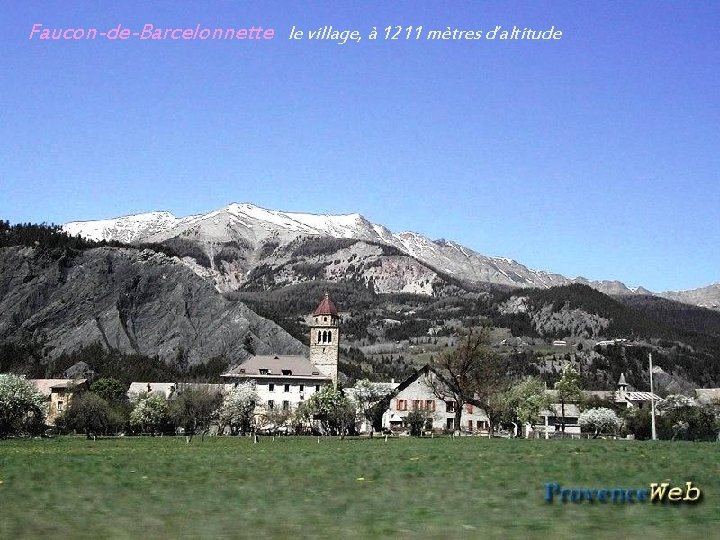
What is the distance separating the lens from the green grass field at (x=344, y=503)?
11969mm

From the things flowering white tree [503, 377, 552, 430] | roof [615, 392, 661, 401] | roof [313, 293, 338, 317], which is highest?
roof [313, 293, 338, 317]

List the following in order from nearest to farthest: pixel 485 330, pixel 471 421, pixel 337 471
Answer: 1. pixel 337 471
2. pixel 485 330
3. pixel 471 421

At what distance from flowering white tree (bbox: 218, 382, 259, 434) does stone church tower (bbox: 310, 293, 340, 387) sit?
3067 centimetres

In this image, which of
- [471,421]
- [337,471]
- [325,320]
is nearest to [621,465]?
[337,471]

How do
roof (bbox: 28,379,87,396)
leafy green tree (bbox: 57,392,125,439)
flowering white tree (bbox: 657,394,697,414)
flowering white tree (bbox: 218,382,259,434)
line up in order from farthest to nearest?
roof (bbox: 28,379,87,396)
flowering white tree (bbox: 218,382,259,434)
flowering white tree (bbox: 657,394,697,414)
leafy green tree (bbox: 57,392,125,439)

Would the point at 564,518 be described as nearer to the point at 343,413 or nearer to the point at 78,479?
the point at 78,479

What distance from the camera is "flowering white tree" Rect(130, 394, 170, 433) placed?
109 meters

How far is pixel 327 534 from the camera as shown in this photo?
38.5ft

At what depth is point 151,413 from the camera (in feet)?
358

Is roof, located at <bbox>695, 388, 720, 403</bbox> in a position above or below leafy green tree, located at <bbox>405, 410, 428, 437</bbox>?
above

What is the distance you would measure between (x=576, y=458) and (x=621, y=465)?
11.0 feet

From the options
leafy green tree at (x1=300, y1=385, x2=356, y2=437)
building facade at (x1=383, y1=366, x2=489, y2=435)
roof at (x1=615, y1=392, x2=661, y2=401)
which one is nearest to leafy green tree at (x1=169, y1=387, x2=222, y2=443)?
leafy green tree at (x1=300, y1=385, x2=356, y2=437)

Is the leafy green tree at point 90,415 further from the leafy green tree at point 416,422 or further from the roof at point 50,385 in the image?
the roof at point 50,385

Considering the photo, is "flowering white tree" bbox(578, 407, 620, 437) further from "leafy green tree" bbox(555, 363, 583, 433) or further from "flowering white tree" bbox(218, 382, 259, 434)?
"flowering white tree" bbox(218, 382, 259, 434)
